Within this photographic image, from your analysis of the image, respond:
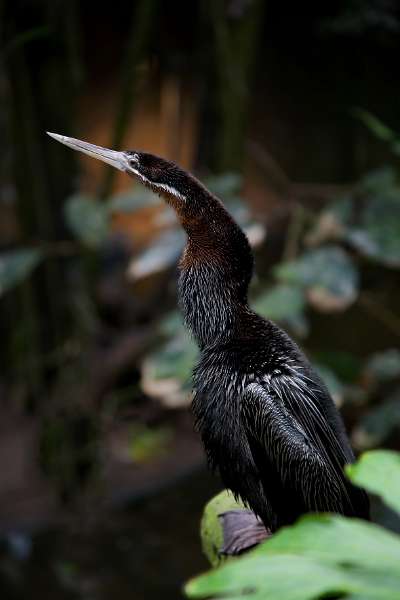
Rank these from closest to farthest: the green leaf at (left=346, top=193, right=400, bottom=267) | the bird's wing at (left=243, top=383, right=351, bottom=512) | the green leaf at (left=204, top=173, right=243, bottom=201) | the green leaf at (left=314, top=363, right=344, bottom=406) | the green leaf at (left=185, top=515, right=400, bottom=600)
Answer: the green leaf at (left=185, top=515, right=400, bottom=600) → the bird's wing at (left=243, top=383, right=351, bottom=512) → the green leaf at (left=314, top=363, right=344, bottom=406) → the green leaf at (left=346, top=193, right=400, bottom=267) → the green leaf at (left=204, top=173, right=243, bottom=201)

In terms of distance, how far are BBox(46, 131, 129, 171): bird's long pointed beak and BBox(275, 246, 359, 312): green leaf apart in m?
0.87

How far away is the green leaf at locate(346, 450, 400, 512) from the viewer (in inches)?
27.7

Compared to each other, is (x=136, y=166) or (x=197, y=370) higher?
(x=136, y=166)

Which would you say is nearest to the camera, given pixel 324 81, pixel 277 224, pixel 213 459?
pixel 213 459

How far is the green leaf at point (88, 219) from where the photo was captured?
9.40ft

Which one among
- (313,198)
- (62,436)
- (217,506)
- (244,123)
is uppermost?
(313,198)

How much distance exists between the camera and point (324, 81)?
4.71 metres

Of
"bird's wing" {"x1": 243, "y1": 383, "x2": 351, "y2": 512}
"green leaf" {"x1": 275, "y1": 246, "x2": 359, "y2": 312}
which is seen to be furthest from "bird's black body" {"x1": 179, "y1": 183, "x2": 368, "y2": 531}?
"green leaf" {"x1": 275, "y1": 246, "x2": 359, "y2": 312}

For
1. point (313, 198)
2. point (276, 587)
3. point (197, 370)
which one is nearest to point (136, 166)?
point (197, 370)

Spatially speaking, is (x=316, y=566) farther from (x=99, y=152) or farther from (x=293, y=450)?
(x=99, y=152)

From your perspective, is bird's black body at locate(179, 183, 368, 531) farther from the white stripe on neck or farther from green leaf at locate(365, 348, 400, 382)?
green leaf at locate(365, 348, 400, 382)

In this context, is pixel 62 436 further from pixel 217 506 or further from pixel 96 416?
pixel 217 506

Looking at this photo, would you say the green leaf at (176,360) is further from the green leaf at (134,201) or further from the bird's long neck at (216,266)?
the bird's long neck at (216,266)

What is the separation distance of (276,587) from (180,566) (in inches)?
122
